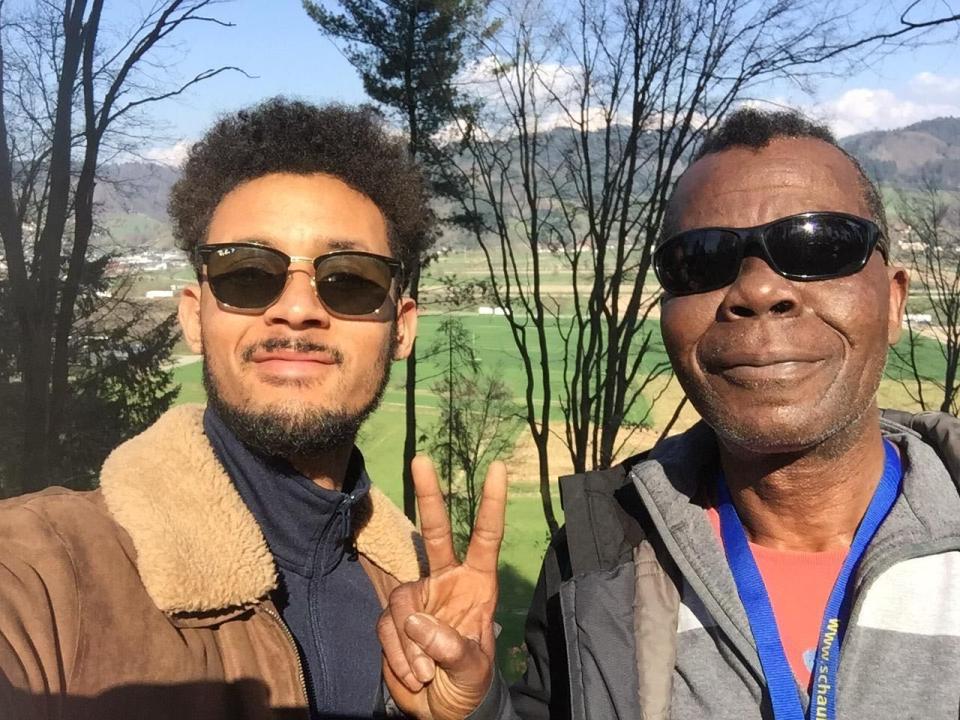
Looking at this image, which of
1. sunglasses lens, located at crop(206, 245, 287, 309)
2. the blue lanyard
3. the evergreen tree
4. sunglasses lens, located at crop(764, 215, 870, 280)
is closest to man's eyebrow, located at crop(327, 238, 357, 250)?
sunglasses lens, located at crop(206, 245, 287, 309)

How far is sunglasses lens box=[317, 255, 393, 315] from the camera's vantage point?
1.87 meters

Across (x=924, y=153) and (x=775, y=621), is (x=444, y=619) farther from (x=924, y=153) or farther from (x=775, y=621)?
(x=924, y=153)

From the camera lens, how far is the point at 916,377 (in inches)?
279

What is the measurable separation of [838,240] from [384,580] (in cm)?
150

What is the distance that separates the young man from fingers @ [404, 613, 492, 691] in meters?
0.26

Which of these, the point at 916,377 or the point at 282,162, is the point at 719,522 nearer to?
the point at 282,162

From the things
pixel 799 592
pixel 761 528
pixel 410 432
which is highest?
pixel 761 528

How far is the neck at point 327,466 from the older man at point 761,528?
1.39 feet

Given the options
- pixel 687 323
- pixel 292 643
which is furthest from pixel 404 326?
pixel 292 643

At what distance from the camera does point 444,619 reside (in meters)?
1.65

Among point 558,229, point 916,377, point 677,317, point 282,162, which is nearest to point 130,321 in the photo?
point 558,229

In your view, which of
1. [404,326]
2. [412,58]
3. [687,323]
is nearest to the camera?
[687,323]

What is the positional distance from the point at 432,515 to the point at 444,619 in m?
0.25

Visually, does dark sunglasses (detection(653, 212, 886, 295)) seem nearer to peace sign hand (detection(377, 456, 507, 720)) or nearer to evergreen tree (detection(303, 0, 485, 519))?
peace sign hand (detection(377, 456, 507, 720))
